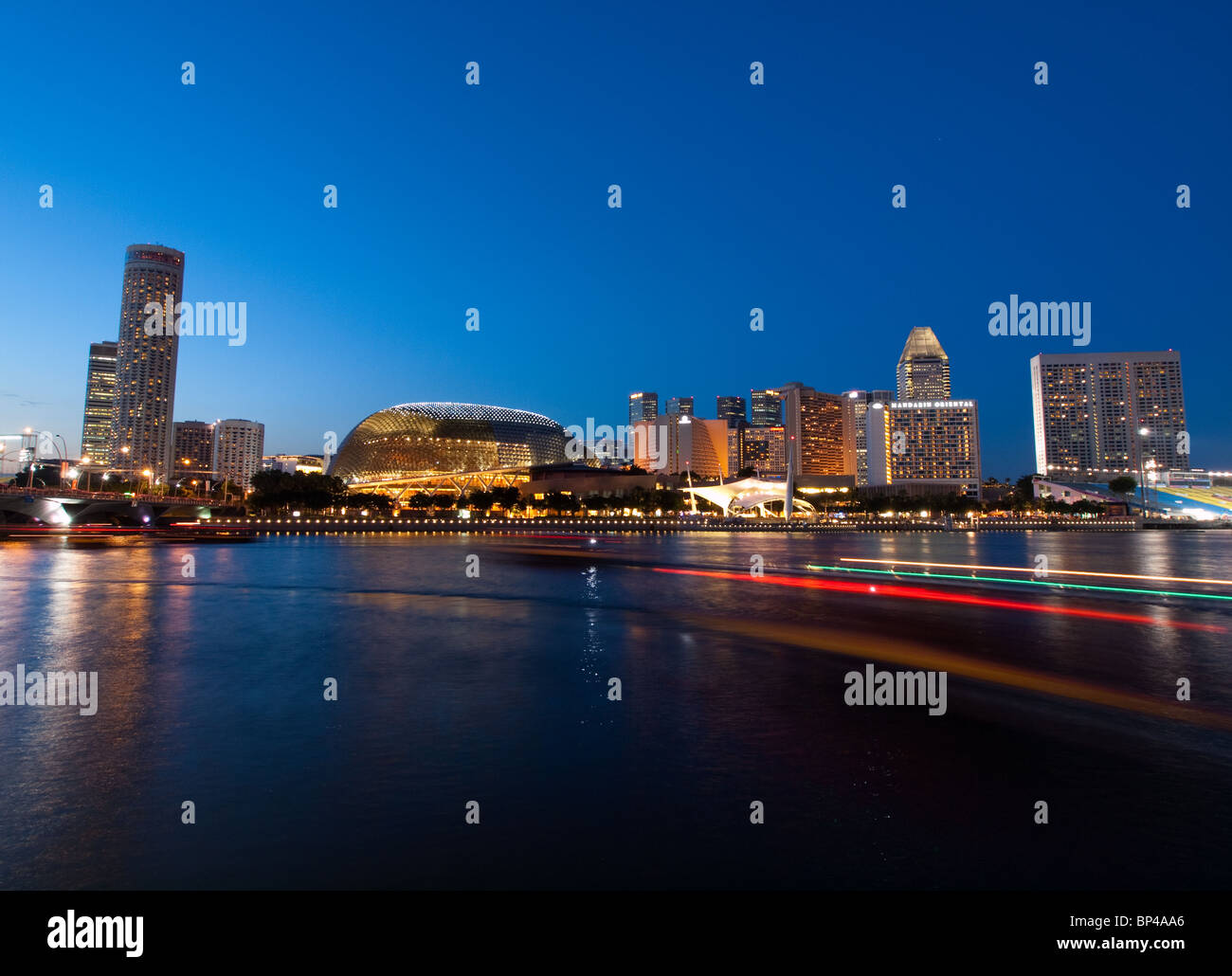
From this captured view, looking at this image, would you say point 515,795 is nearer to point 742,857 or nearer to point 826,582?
point 742,857

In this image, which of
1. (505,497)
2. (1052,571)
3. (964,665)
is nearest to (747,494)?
(505,497)

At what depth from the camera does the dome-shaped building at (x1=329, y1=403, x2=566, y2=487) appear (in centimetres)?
15662

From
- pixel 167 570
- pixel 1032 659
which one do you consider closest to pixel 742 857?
pixel 1032 659

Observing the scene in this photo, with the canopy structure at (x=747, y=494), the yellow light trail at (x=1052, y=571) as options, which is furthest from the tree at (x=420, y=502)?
the yellow light trail at (x=1052, y=571)

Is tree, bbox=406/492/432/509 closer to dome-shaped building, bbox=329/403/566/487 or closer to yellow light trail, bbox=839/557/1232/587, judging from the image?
dome-shaped building, bbox=329/403/566/487

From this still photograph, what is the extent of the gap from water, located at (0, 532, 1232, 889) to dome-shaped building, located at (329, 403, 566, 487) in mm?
143115

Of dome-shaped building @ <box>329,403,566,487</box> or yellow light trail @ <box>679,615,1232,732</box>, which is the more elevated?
→ dome-shaped building @ <box>329,403,566,487</box>

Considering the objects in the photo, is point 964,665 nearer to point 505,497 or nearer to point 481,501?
point 505,497

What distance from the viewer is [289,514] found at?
11100 centimetres

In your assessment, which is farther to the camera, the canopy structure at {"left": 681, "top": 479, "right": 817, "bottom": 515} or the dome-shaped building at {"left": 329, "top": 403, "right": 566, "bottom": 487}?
the dome-shaped building at {"left": 329, "top": 403, "right": 566, "bottom": 487}

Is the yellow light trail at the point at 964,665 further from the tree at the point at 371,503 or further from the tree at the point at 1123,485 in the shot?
the tree at the point at 1123,485

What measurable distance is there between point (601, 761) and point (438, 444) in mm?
155652

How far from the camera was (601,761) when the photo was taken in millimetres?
6910

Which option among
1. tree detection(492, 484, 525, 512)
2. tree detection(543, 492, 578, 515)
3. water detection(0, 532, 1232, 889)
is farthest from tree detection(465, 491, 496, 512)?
water detection(0, 532, 1232, 889)
